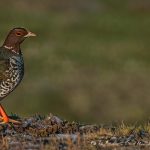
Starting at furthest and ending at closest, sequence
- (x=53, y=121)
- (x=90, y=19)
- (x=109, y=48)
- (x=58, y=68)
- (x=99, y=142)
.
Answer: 1. (x=90, y=19)
2. (x=109, y=48)
3. (x=58, y=68)
4. (x=53, y=121)
5. (x=99, y=142)

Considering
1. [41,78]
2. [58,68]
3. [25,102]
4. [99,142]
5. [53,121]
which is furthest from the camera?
[58,68]

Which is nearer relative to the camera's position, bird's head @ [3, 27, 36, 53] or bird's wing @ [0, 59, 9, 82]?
bird's wing @ [0, 59, 9, 82]

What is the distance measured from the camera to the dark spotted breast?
14.9 m

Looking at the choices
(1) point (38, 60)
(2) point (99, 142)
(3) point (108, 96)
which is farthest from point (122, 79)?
(2) point (99, 142)

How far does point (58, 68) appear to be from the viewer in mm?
34312

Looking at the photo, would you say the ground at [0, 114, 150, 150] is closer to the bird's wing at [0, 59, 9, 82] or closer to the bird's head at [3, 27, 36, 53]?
the bird's wing at [0, 59, 9, 82]

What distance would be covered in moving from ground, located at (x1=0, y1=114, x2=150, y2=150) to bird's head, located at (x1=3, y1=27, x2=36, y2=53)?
4.26 feet

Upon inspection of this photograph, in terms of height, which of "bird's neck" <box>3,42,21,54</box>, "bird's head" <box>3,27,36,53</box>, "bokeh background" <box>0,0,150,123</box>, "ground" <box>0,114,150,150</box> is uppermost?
"bokeh background" <box>0,0,150,123</box>

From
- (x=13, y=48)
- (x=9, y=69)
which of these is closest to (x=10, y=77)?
(x=9, y=69)

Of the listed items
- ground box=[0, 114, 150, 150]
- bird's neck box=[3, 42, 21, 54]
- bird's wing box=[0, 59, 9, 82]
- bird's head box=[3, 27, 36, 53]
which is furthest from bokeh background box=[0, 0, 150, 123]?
ground box=[0, 114, 150, 150]

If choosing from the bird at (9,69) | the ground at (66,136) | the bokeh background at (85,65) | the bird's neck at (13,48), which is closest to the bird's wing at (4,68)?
the bird at (9,69)

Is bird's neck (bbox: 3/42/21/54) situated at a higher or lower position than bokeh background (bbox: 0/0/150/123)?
lower

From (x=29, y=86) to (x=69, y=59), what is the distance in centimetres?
593

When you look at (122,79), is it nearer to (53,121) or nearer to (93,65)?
(93,65)
